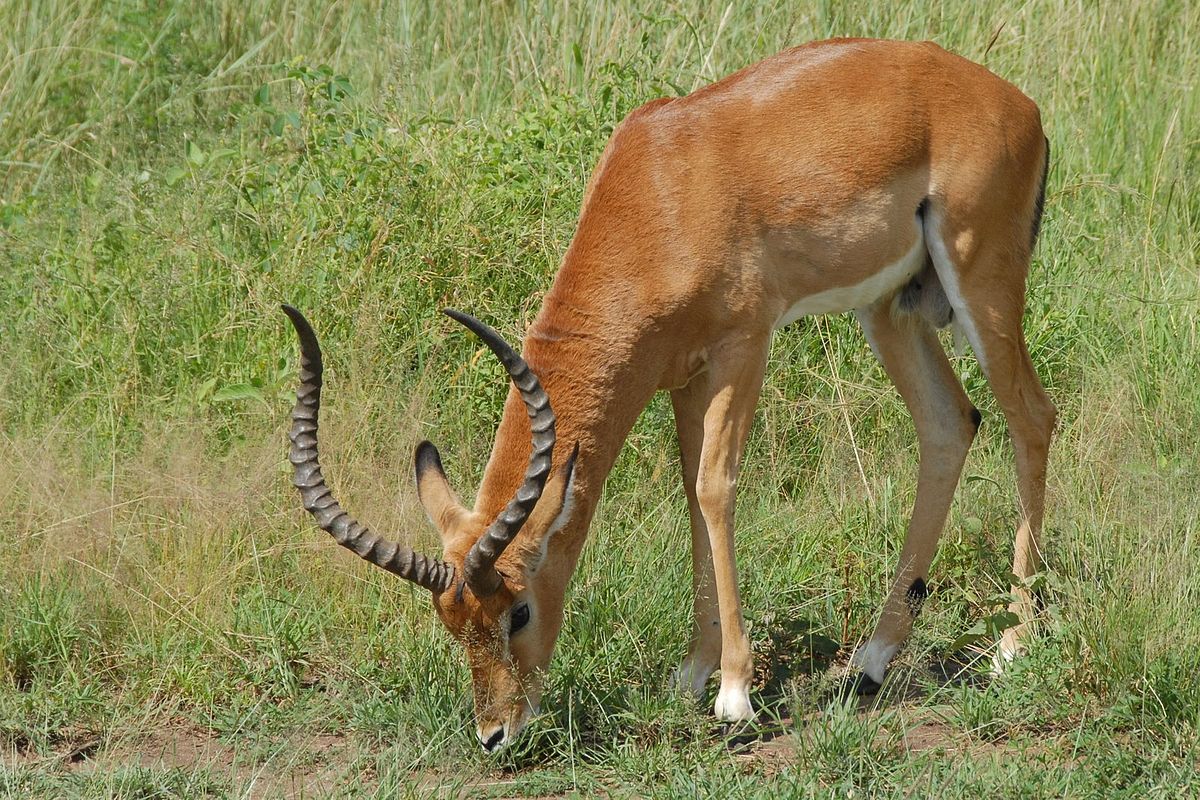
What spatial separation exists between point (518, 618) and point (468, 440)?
1710 mm

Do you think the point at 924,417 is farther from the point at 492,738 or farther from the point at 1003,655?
the point at 492,738

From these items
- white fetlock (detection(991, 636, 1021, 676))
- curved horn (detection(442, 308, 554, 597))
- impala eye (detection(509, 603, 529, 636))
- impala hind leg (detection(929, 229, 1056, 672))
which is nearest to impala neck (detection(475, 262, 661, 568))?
impala eye (detection(509, 603, 529, 636))

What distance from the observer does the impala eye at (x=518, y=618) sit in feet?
15.0

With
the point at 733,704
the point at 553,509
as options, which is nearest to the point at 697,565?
the point at 733,704

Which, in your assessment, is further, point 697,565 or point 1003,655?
point 697,565

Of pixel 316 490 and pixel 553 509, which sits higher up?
pixel 316 490

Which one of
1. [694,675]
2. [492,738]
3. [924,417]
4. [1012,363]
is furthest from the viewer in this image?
[924,417]

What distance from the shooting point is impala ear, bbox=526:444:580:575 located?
4.56 meters

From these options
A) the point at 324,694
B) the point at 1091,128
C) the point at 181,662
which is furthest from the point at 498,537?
the point at 1091,128

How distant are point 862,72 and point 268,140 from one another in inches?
154

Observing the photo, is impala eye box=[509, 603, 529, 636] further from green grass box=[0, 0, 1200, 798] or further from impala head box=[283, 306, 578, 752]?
green grass box=[0, 0, 1200, 798]

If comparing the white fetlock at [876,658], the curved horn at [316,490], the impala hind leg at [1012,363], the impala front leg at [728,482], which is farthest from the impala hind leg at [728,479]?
the curved horn at [316,490]

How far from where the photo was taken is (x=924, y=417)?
5617mm

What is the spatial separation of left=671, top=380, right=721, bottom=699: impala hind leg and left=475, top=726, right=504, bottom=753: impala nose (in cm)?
79
